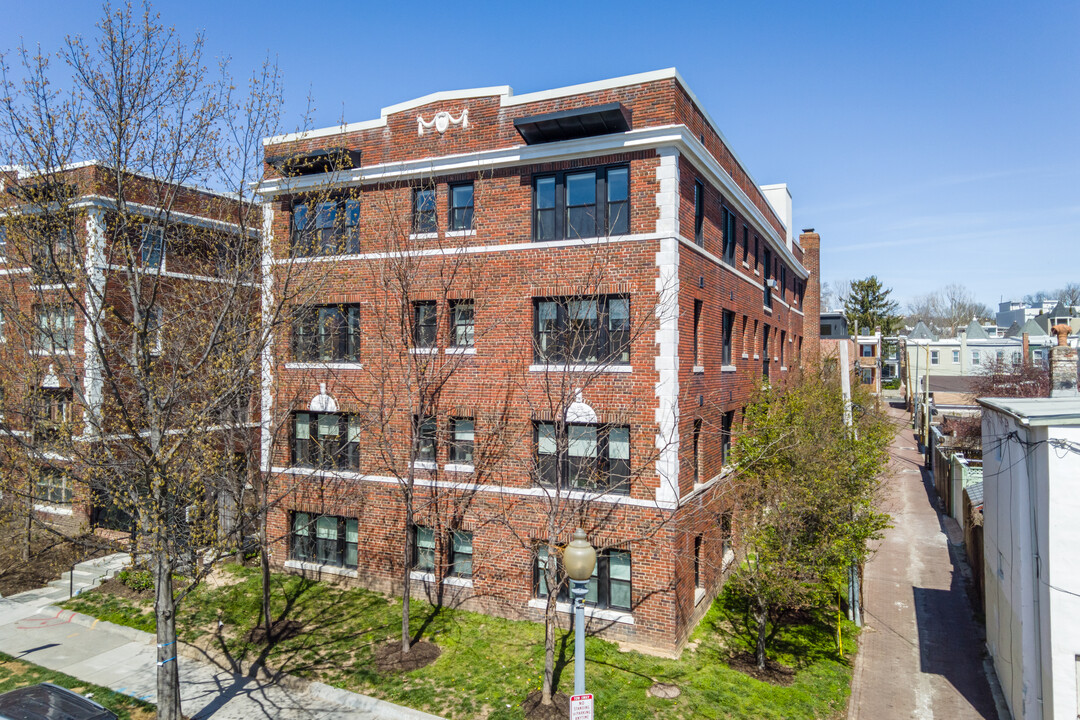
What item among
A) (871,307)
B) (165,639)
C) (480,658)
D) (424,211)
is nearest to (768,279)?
(424,211)

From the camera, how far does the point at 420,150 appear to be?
16.2 metres

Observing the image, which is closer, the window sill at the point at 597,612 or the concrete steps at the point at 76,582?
the window sill at the point at 597,612

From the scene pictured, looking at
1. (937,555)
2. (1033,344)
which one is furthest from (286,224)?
(1033,344)

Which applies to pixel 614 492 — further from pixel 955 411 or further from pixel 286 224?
pixel 955 411

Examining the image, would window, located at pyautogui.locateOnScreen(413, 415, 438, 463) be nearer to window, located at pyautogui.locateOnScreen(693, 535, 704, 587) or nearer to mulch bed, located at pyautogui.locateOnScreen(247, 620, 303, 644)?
mulch bed, located at pyautogui.locateOnScreen(247, 620, 303, 644)

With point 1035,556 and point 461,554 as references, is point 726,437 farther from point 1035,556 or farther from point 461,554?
point 1035,556

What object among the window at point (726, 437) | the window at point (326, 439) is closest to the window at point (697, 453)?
the window at point (726, 437)

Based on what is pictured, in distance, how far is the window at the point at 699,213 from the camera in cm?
1575

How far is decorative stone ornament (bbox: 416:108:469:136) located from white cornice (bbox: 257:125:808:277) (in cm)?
75

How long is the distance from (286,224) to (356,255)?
2698 millimetres

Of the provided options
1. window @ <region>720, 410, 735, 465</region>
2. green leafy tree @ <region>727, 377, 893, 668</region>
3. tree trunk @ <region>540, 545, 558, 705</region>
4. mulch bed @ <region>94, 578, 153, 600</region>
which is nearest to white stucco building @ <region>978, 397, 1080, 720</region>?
green leafy tree @ <region>727, 377, 893, 668</region>

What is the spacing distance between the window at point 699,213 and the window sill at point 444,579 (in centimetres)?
999

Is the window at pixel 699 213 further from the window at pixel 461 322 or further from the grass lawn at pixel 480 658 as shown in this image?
the grass lawn at pixel 480 658

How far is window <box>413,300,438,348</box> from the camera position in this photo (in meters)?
16.0
